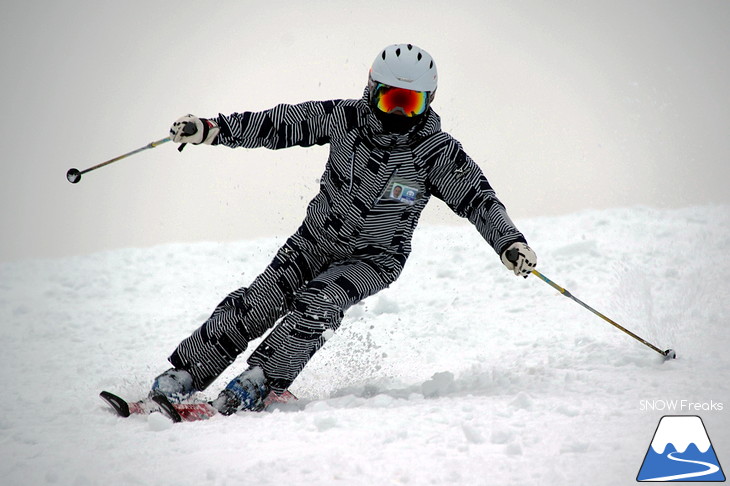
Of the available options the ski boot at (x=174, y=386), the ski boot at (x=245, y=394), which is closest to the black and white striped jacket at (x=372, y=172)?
the ski boot at (x=245, y=394)

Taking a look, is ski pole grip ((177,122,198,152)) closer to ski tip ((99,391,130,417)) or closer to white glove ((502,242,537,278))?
ski tip ((99,391,130,417))

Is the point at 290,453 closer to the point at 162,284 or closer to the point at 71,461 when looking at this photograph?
the point at 71,461

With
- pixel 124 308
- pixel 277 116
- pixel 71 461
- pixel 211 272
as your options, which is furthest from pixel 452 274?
pixel 71 461

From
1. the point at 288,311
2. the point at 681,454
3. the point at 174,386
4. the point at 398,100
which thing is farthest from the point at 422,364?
the point at 681,454

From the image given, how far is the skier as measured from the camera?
9.59ft

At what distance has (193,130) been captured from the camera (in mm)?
3014

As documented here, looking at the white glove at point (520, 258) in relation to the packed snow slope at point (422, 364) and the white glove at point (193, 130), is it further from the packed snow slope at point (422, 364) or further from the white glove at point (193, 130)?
→ the white glove at point (193, 130)

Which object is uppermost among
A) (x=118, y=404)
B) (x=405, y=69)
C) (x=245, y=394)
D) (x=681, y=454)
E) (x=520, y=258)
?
(x=405, y=69)

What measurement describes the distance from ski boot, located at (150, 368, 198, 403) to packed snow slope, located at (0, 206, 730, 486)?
191mm

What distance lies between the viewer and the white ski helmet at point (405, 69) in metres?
2.93

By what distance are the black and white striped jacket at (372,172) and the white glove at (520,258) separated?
51mm

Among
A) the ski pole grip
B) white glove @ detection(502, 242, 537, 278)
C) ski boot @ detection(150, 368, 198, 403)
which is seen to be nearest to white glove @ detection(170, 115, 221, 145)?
the ski pole grip

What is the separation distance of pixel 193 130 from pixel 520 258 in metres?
1.49

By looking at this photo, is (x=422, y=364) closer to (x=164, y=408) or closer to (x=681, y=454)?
(x=164, y=408)
